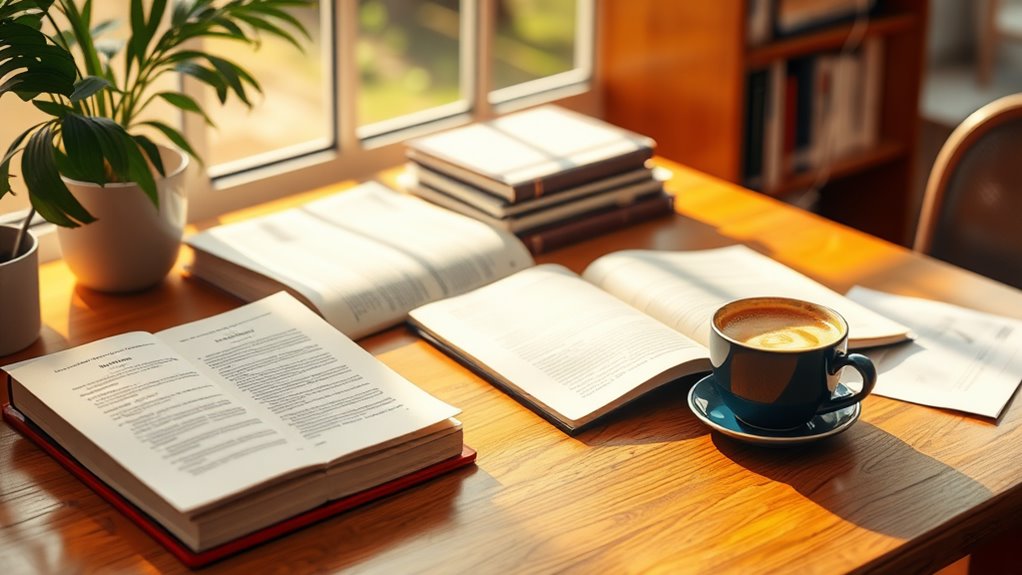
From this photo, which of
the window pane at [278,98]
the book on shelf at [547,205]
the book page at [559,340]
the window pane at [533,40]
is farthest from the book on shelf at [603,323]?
the window pane at [278,98]

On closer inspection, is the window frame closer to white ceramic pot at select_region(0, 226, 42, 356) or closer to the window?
the window

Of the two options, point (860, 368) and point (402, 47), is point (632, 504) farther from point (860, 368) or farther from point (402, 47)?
point (402, 47)

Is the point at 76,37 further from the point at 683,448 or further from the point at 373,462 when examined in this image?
the point at 683,448

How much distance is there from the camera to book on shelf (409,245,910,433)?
46.4 inches

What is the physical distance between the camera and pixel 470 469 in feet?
3.59

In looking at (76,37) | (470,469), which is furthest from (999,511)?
(76,37)

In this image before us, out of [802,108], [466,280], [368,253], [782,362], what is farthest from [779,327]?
[802,108]

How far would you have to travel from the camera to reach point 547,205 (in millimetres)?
1540

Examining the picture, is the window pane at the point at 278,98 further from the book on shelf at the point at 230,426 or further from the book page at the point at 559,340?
the book on shelf at the point at 230,426

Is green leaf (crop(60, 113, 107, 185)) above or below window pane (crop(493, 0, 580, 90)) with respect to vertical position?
above

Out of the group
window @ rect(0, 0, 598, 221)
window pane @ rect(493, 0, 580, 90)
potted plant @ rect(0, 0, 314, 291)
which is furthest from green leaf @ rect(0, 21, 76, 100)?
window pane @ rect(493, 0, 580, 90)

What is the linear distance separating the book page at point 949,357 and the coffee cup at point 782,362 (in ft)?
0.42

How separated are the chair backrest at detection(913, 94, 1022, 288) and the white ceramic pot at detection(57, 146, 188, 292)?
0.94 m

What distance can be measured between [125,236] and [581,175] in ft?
1.76
